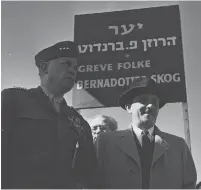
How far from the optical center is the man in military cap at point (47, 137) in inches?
88.5

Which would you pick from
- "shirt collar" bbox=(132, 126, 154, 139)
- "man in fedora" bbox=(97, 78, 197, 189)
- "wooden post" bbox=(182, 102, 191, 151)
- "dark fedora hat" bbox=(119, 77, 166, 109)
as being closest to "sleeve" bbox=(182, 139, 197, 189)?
"man in fedora" bbox=(97, 78, 197, 189)

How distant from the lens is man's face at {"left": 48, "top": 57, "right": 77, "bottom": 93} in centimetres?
246

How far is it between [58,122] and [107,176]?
1.59 ft

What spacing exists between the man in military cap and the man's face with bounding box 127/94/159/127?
36 centimetres

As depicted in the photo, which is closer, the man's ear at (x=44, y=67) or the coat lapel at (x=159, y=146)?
the coat lapel at (x=159, y=146)

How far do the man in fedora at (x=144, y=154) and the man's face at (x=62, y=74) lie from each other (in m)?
0.44

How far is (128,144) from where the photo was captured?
2.46 metres

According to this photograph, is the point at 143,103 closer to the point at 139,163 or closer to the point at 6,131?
the point at 139,163

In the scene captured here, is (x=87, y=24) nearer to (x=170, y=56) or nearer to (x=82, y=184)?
(x=170, y=56)

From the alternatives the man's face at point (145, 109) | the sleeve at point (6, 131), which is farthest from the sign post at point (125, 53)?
the sleeve at point (6, 131)

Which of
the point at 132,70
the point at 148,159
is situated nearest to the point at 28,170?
the point at 148,159

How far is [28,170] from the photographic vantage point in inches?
88.2

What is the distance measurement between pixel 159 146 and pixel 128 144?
21 centimetres

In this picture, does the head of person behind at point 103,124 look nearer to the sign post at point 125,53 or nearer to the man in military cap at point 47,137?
the sign post at point 125,53
